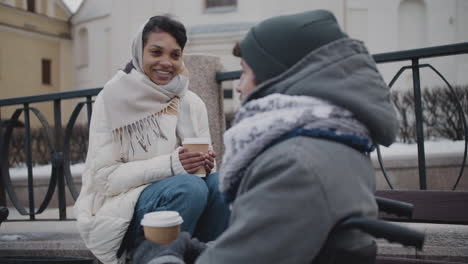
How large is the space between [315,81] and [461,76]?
62.6 feet

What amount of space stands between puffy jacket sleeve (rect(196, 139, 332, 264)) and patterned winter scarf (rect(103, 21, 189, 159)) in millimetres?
1571

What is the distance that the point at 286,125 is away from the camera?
4.38 ft

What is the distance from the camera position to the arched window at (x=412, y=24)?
19.5 m

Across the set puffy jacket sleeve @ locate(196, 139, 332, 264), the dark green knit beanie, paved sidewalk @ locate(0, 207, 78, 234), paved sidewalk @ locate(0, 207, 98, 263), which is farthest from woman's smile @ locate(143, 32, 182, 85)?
puffy jacket sleeve @ locate(196, 139, 332, 264)

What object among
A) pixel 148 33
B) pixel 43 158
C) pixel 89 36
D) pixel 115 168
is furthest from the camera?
pixel 89 36

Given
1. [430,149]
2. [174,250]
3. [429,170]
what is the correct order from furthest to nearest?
[430,149]
[429,170]
[174,250]

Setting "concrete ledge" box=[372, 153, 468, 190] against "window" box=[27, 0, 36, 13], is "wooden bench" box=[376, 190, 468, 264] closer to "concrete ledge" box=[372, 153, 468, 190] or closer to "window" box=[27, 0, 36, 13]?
"concrete ledge" box=[372, 153, 468, 190]

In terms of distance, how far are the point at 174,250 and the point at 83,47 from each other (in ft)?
90.2

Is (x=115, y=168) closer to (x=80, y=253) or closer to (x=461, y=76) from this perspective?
(x=80, y=253)

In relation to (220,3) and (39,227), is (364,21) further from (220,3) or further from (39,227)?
(39,227)

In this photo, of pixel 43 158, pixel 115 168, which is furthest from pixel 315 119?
pixel 43 158

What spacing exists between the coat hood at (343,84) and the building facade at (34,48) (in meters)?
25.0

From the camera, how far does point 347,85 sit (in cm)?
136

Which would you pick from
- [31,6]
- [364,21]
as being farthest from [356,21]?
[31,6]
